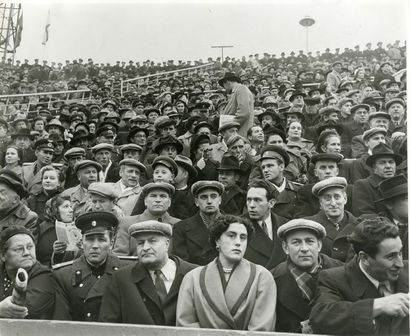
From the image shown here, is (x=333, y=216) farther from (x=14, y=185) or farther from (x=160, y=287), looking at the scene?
(x=14, y=185)

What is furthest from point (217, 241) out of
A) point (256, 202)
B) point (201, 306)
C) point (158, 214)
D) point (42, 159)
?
point (42, 159)

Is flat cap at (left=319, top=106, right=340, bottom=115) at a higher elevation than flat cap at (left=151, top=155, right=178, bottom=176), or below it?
higher

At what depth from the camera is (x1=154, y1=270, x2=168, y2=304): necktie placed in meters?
3.46

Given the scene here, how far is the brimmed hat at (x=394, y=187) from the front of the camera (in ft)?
12.2

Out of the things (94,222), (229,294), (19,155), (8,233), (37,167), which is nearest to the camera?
(229,294)

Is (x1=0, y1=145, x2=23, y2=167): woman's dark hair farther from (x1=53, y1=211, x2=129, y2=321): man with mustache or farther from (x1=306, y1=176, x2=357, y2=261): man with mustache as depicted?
(x1=306, y1=176, x2=357, y2=261): man with mustache

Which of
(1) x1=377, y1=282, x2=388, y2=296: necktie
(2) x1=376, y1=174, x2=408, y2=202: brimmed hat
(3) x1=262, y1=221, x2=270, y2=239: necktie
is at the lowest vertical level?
(1) x1=377, y1=282, x2=388, y2=296: necktie

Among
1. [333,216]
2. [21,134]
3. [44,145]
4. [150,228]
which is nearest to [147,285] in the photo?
[150,228]

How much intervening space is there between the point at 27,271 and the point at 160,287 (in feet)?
3.06

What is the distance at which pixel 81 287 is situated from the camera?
3662 mm

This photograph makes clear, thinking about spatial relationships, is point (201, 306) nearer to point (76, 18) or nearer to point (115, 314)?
point (115, 314)

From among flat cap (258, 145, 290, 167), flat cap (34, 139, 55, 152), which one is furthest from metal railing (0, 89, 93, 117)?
flat cap (258, 145, 290, 167)

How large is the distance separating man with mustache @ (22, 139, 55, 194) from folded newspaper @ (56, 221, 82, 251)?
1248 millimetres

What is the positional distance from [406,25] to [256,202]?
66.2 inches
